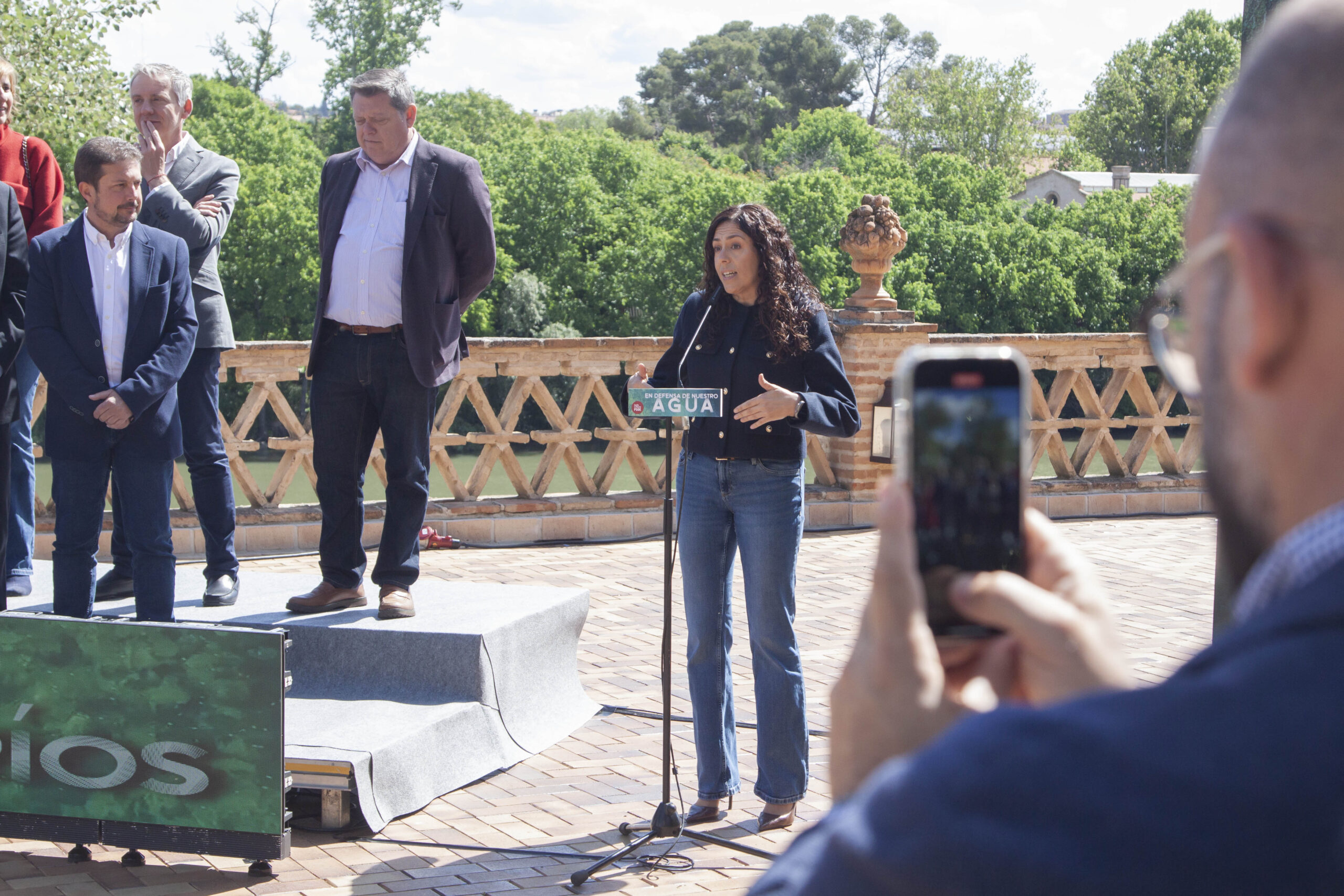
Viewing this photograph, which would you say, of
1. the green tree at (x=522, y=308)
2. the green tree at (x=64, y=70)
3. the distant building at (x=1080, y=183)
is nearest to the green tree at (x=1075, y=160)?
the distant building at (x=1080, y=183)

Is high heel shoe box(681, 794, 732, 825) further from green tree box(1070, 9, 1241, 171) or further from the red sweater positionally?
green tree box(1070, 9, 1241, 171)

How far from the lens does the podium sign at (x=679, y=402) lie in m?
4.48

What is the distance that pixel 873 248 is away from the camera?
10.8 meters

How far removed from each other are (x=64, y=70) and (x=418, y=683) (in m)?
21.9

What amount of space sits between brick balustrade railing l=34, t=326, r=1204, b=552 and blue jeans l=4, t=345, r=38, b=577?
89.0 inches

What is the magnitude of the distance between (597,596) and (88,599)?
3.72m

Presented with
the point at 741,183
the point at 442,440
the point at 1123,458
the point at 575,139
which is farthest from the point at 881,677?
the point at 575,139

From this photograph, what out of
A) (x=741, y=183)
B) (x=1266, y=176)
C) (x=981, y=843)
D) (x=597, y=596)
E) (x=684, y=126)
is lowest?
(x=597, y=596)

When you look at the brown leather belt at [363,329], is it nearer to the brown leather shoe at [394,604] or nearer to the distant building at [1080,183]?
the brown leather shoe at [394,604]

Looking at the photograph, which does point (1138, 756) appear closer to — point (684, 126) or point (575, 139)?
point (575, 139)

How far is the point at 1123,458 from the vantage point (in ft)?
38.9

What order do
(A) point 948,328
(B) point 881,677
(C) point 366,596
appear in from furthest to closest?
(A) point 948,328, (C) point 366,596, (B) point 881,677

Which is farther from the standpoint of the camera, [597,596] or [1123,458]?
[1123,458]

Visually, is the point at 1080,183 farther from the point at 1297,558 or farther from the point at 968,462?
the point at 1297,558
